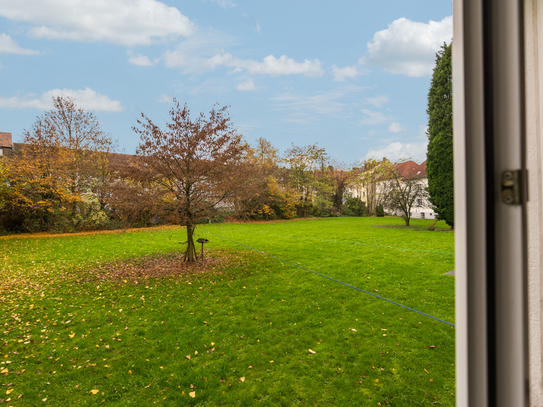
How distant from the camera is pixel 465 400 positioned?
0.60m

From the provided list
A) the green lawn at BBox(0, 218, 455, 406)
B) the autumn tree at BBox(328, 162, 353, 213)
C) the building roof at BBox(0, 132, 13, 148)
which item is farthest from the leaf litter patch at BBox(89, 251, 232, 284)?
the autumn tree at BBox(328, 162, 353, 213)

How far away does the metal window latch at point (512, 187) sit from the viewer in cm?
57

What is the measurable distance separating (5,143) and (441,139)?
93.7 ft

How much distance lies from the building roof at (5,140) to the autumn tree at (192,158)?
20.3 m

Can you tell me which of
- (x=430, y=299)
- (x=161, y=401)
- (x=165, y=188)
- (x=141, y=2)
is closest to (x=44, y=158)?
(x=141, y=2)

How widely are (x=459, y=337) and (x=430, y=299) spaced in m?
4.58

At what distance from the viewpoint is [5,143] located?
63.6ft

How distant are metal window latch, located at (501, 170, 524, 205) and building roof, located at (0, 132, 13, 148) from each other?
27242 mm

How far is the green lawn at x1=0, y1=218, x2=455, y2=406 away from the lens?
8.06 feet

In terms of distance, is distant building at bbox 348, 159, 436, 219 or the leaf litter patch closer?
the leaf litter patch

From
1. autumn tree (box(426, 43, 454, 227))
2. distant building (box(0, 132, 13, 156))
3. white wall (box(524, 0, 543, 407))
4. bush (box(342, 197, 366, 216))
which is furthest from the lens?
bush (box(342, 197, 366, 216))

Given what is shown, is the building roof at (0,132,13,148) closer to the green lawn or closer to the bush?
the green lawn

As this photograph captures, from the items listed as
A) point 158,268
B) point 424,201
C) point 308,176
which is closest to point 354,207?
point 308,176

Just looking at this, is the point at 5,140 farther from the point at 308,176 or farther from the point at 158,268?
the point at 308,176
